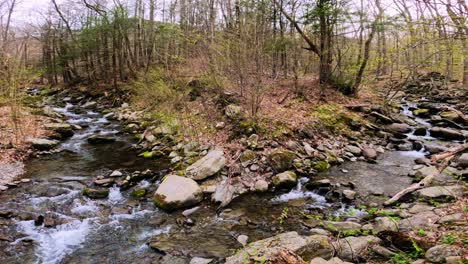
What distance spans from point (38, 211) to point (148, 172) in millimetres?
2336

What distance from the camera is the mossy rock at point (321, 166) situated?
708 cm

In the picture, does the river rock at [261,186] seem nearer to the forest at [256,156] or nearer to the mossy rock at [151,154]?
the forest at [256,156]

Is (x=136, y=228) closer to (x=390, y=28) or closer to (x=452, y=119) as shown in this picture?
(x=390, y=28)

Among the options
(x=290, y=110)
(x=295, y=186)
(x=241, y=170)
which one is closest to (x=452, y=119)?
(x=290, y=110)

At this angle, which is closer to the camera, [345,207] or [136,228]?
[136,228]

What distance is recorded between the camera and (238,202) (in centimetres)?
571

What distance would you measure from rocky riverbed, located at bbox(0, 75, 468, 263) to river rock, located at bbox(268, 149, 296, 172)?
0.03 m

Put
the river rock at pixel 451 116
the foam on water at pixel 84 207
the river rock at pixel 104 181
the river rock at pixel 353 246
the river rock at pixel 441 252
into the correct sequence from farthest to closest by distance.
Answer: the river rock at pixel 451 116, the river rock at pixel 104 181, the foam on water at pixel 84 207, the river rock at pixel 353 246, the river rock at pixel 441 252

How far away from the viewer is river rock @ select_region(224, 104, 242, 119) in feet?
27.9

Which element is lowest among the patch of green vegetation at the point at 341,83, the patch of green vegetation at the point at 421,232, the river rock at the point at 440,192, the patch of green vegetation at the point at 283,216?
the patch of green vegetation at the point at 283,216

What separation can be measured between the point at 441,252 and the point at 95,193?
5700mm

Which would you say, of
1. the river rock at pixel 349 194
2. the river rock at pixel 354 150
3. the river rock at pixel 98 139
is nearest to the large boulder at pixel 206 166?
the river rock at pixel 349 194

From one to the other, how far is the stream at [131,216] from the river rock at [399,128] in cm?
249

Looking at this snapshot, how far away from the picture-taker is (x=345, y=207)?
5.26 meters
